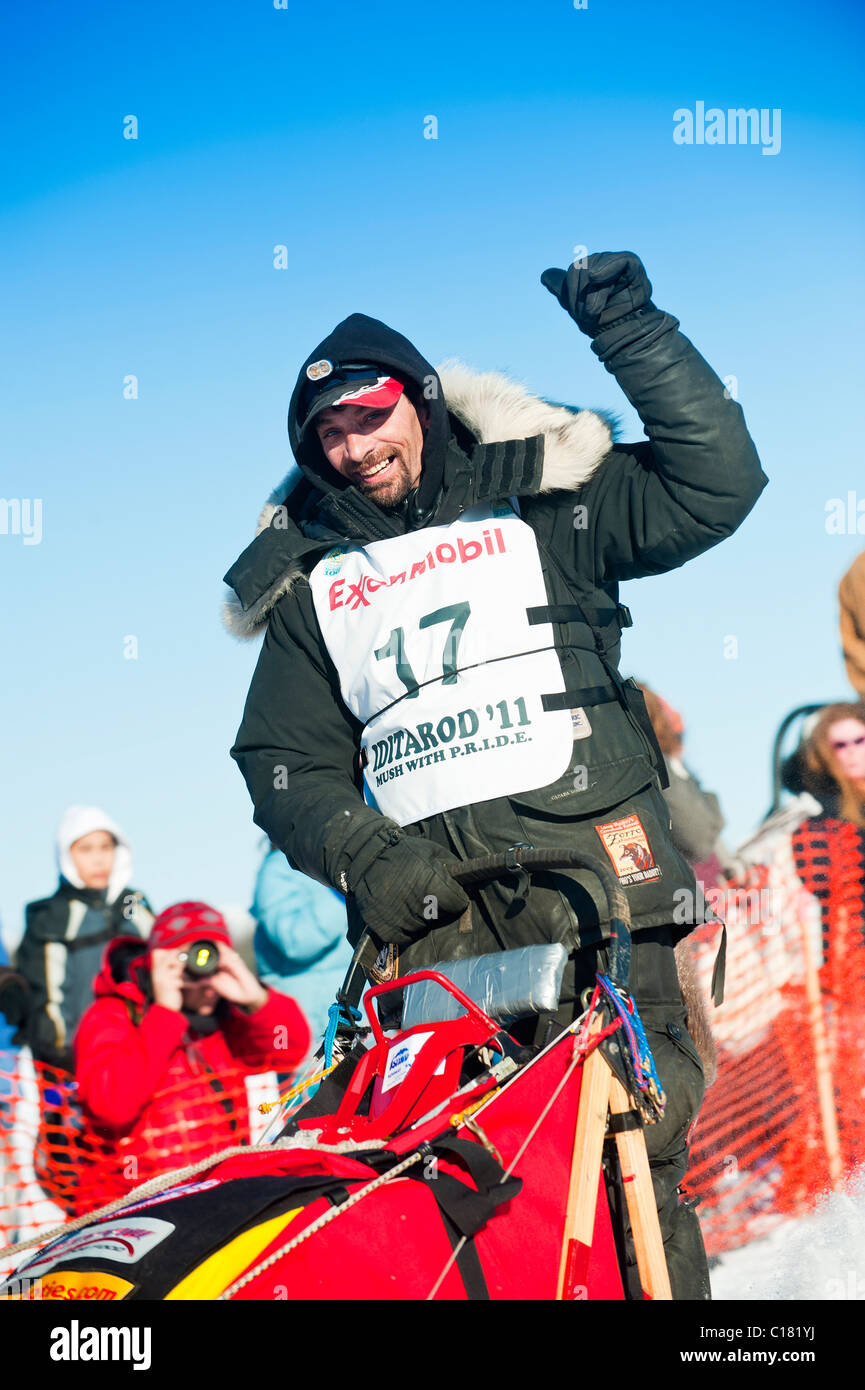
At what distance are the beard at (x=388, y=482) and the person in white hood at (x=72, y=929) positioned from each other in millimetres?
3482

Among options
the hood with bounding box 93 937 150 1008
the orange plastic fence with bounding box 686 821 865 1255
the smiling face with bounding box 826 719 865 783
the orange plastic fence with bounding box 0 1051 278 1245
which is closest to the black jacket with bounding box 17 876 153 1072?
the orange plastic fence with bounding box 0 1051 278 1245

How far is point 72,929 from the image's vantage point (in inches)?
236

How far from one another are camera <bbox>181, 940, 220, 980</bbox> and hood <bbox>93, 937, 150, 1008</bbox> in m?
0.17

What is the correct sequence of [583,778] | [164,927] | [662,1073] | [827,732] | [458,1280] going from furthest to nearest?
1. [827,732]
2. [164,927]
3. [583,778]
4. [662,1073]
5. [458,1280]

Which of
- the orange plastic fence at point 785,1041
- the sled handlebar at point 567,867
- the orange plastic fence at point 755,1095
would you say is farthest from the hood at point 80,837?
the sled handlebar at point 567,867

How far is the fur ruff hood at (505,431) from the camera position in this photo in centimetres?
272

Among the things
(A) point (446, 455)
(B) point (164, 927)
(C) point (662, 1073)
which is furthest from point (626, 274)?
(B) point (164, 927)

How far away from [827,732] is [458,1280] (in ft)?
14.0

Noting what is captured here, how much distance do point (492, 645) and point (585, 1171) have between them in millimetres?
1060

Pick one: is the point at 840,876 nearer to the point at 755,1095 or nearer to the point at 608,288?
the point at 755,1095

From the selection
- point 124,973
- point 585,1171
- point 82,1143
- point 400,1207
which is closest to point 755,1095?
point 124,973

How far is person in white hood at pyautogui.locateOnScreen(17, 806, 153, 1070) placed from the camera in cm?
Result: 570

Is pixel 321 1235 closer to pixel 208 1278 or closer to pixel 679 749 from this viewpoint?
pixel 208 1278

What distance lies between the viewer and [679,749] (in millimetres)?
6266
